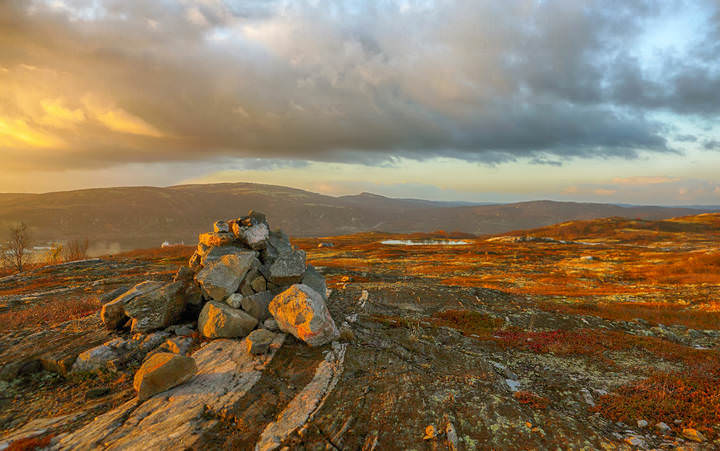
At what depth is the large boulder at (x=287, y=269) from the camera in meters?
18.7

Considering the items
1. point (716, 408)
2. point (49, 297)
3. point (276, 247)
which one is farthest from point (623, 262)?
point (49, 297)

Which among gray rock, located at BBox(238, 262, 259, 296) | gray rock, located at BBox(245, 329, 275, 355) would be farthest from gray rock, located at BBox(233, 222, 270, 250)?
gray rock, located at BBox(245, 329, 275, 355)

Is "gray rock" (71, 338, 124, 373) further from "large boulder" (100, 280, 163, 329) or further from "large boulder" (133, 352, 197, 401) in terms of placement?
"large boulder" (133, 352, 197, 401)

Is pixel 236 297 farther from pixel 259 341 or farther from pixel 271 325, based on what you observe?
pixel 259 341

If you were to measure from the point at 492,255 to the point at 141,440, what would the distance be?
301 feet

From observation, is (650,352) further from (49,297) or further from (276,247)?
(49,297)

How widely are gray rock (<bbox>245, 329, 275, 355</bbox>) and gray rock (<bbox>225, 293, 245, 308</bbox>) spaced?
306 cm

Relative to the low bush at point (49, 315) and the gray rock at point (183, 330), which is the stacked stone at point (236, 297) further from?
the low bush at point (49, 315)

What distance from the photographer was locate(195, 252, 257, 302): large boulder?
16406 mm

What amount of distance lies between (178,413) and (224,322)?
5.66m

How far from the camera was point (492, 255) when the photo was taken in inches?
3457

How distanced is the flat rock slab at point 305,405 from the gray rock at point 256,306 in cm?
506

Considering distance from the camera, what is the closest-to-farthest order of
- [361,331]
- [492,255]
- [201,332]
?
[201,332] < [361,331] < [492,255]

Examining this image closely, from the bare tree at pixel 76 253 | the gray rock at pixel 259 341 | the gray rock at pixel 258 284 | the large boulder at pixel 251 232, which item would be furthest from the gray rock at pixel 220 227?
the bare tree at pixel 76 253
